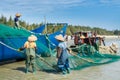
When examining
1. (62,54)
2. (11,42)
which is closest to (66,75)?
(62,54)

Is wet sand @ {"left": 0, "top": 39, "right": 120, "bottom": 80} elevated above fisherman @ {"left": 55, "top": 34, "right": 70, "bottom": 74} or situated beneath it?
situated beneath

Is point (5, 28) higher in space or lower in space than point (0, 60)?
higher

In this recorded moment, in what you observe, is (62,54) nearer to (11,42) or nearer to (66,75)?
(66,75)

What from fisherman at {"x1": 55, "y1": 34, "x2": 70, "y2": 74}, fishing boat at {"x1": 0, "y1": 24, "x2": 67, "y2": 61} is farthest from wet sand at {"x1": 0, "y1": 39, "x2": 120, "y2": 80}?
fishing boat at {"x1": 0, "y1": 24, "x2": 67, "y2": 61}

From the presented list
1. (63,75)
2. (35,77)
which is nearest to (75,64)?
(63,75)

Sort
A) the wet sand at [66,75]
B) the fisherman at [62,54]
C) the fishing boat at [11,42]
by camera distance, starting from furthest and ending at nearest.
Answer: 1. the fishing boat at [11,42]
2. the fisherman at [62,54]
3. the wet sand at [66,75]

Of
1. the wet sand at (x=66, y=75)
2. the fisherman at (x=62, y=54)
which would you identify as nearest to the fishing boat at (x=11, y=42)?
the wet sand at (x=66, y=75)

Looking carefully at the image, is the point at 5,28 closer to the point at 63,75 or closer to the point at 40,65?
the point at 40,65

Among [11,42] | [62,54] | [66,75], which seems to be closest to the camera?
[62,54]

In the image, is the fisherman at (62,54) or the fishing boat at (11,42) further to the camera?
the fishing boat at (11,42)

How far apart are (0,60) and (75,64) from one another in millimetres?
3457

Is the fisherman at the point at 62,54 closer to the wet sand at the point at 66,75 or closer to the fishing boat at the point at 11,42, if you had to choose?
the wet sand at the point at 66,75

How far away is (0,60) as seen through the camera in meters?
13.6

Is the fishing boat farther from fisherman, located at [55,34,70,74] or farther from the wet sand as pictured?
fisherman, located at [55,34,70,74]
